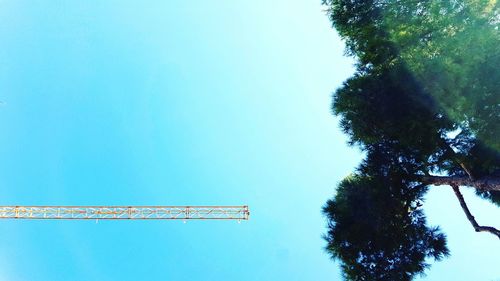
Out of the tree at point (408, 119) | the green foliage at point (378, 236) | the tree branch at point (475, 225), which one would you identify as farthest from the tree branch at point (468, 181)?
the green foliage at point (378, 236)

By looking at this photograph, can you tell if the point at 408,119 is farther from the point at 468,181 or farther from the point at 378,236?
the point at 378,236

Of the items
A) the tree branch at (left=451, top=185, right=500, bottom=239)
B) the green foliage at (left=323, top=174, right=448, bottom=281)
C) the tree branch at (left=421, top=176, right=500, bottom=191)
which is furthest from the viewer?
the tree branch at (left=451, top=185, right=500, bottom=239)

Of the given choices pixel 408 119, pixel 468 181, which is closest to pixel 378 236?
pixel 468 181

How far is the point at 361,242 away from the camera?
836 centimetres

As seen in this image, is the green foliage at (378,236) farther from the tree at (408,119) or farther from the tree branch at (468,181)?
the tree branch at (468,181)

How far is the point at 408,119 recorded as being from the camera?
24.8 feet

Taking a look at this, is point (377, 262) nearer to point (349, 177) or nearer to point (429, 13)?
point (349, 177)

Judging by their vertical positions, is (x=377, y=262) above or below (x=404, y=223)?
Result: below

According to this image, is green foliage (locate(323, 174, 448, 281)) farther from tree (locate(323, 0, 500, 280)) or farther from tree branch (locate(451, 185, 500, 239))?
tree branch (locate(451, 185, 500, 239))

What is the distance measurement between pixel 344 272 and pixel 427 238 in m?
1.85

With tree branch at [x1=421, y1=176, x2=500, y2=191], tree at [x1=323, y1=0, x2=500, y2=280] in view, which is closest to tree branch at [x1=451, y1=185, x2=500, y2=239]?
tree at [x1=323, y1=0, x2=500, y2=280]

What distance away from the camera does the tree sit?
6.44m

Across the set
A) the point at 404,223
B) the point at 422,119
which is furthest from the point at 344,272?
the point at 422,119

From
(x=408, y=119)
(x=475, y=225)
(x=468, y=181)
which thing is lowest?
(x=475, y=225)
